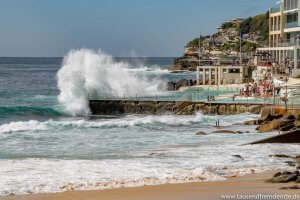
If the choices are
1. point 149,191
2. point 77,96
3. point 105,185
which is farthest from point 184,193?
point 77,96

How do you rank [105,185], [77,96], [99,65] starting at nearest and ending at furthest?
1. [105,185]
2. [77,96]
3. [99,65]

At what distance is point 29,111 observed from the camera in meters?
44.6

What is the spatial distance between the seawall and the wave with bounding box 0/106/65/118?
2936 millimetres

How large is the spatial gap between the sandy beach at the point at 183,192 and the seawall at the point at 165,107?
20.0m

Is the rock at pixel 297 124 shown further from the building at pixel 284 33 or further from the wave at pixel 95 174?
the building at pixel 284 33

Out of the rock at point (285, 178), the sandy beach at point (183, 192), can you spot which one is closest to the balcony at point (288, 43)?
the rock at point (285, 178)

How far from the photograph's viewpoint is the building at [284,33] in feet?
182

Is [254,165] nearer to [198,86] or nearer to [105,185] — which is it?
[105,185]

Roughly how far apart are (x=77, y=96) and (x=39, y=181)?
29.7 m

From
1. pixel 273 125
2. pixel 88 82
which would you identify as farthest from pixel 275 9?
pixel 273 125

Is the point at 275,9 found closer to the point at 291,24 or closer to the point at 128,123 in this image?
the point at 291,24

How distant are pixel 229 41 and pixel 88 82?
91265 mm

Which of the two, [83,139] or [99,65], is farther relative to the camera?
[99,65]

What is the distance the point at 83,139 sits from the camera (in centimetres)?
2773
